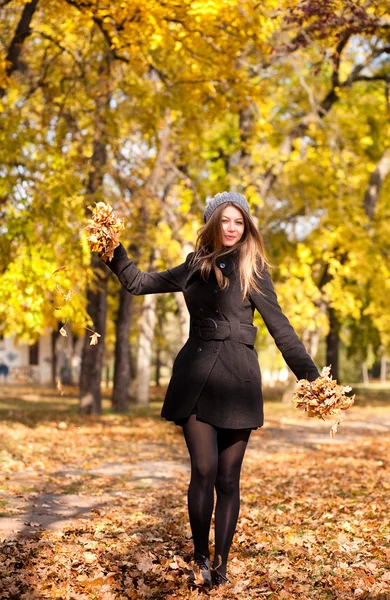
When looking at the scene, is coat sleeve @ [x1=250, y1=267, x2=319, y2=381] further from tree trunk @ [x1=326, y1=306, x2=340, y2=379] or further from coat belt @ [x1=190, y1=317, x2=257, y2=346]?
tree trunk @ [x1=326, y1=306, x2=340, y2=379]

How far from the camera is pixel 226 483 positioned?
15.7ft

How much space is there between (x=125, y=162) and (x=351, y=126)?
10.0m

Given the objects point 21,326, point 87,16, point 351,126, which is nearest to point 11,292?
point 21,326

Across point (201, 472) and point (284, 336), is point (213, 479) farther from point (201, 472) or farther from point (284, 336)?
point (284, 336)

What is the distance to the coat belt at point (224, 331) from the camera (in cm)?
475

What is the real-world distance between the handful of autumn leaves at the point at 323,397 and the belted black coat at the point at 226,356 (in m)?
0.08

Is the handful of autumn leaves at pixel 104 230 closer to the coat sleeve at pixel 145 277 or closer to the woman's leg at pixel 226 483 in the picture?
the coat sleeve at pixel 145 277

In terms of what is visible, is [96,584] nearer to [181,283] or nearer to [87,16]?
[181,283]

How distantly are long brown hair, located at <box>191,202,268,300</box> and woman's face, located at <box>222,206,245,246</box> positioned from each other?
17 mm

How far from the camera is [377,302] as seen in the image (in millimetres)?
27812

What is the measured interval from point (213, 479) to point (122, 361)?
17.2 meters

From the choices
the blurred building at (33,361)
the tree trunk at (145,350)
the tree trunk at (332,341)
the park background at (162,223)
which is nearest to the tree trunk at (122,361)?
the park background at (162,223)

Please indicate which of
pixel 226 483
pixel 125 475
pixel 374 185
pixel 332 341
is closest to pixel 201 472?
pixel 226 483

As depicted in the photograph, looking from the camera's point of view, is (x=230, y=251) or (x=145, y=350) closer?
(x=230, y=251)
